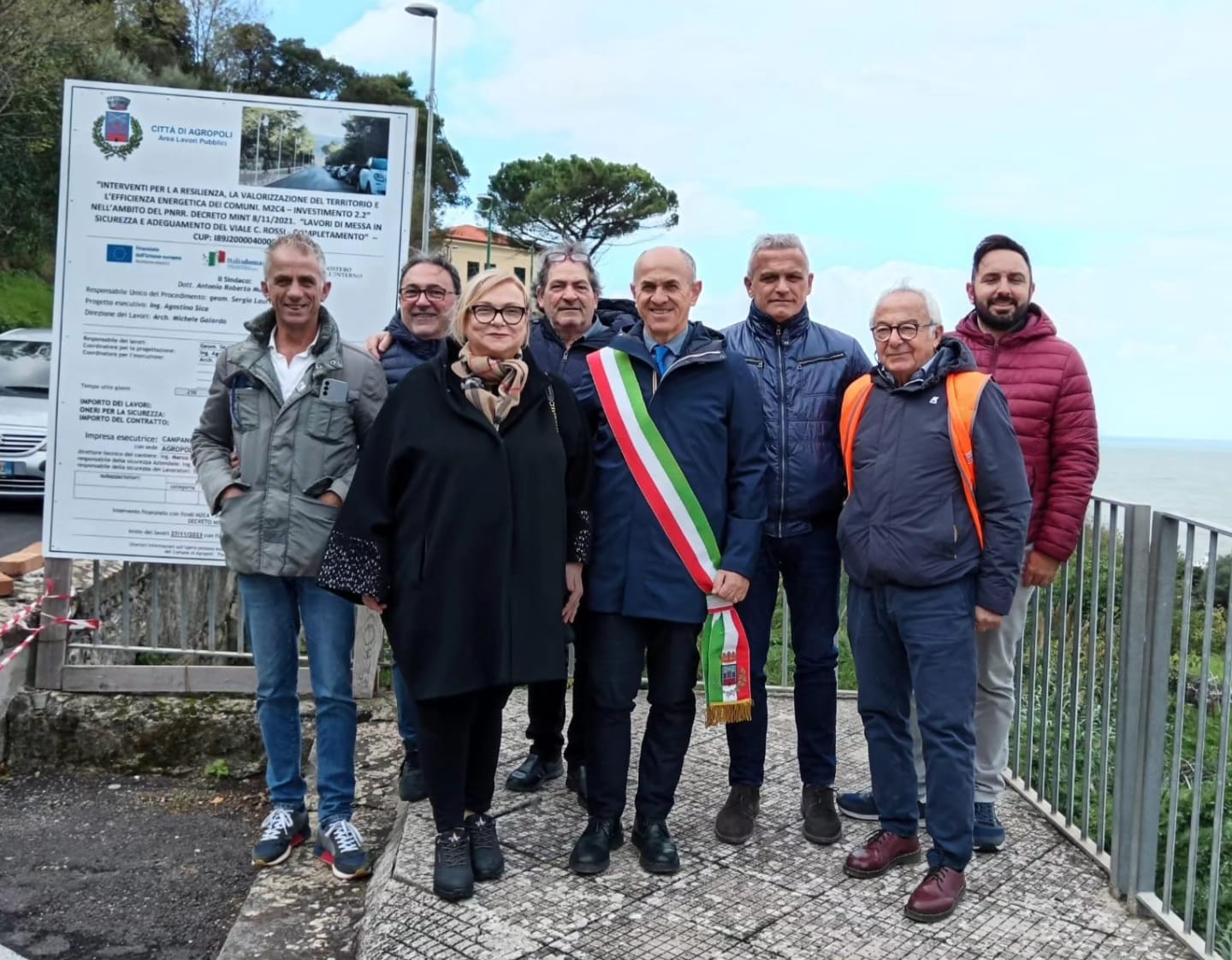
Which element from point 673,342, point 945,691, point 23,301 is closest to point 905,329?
point 673,342

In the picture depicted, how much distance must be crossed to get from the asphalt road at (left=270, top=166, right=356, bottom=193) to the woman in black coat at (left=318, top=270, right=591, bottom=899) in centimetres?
188

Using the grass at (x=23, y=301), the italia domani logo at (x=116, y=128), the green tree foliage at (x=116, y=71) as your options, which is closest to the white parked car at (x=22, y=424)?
the green tree foliage at (x=116, y=71)

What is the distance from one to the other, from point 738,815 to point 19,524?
9121 mm

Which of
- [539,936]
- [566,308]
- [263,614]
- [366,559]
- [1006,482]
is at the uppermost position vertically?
[566,308]

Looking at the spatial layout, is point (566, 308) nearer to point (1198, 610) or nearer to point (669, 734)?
point (669, 734)

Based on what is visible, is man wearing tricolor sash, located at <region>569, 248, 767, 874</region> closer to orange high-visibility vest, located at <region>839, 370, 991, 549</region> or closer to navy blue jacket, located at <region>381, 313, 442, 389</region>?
orange high-visibility vest, located at <region>839, 370, 991, 549</region>

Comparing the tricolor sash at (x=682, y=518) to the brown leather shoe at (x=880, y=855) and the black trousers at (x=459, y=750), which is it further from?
the black trousers at (x=459, y=750)

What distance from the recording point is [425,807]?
4.05 metres

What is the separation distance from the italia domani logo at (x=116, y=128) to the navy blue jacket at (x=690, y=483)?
2.70m

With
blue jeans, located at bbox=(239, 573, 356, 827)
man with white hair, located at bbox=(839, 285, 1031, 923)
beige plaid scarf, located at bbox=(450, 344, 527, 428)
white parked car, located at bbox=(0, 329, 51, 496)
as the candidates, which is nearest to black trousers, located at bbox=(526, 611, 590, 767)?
blue jeans, located at bbox=(239, 573, 356, 827)

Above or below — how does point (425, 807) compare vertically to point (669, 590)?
below

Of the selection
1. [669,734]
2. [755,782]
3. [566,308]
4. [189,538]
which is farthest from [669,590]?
[189,538]

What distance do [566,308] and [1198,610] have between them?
2520mm

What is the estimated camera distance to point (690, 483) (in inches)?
138
